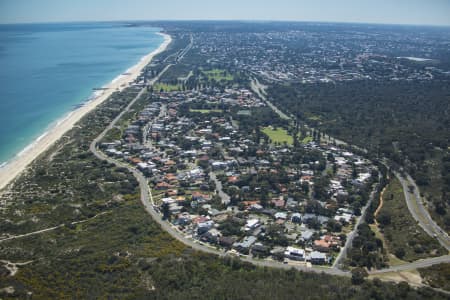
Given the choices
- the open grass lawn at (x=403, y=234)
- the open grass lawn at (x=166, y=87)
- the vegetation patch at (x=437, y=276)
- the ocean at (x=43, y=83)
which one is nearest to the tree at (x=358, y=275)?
the vegetation patch at (x=437, y=276)

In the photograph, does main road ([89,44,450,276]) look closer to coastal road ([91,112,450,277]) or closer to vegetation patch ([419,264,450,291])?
coastal road ([91,112,450,277])

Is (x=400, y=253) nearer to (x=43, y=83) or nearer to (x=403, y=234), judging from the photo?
(x=403, y=234)

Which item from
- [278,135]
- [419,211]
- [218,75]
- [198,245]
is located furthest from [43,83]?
[419,211]

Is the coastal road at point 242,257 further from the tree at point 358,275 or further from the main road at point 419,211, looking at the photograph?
the main road at point 419,211

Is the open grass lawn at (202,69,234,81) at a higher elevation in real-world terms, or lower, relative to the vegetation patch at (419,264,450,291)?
higher

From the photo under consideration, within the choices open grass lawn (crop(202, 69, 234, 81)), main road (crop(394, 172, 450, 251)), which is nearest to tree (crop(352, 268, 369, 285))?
main road (crop(394, 172, 450, 251))

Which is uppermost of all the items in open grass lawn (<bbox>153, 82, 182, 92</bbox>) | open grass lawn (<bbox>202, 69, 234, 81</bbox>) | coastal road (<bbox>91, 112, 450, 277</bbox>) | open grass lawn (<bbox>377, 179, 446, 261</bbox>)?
open grass lawn (<bbox>202, 69, 234, 81</bbox>)
